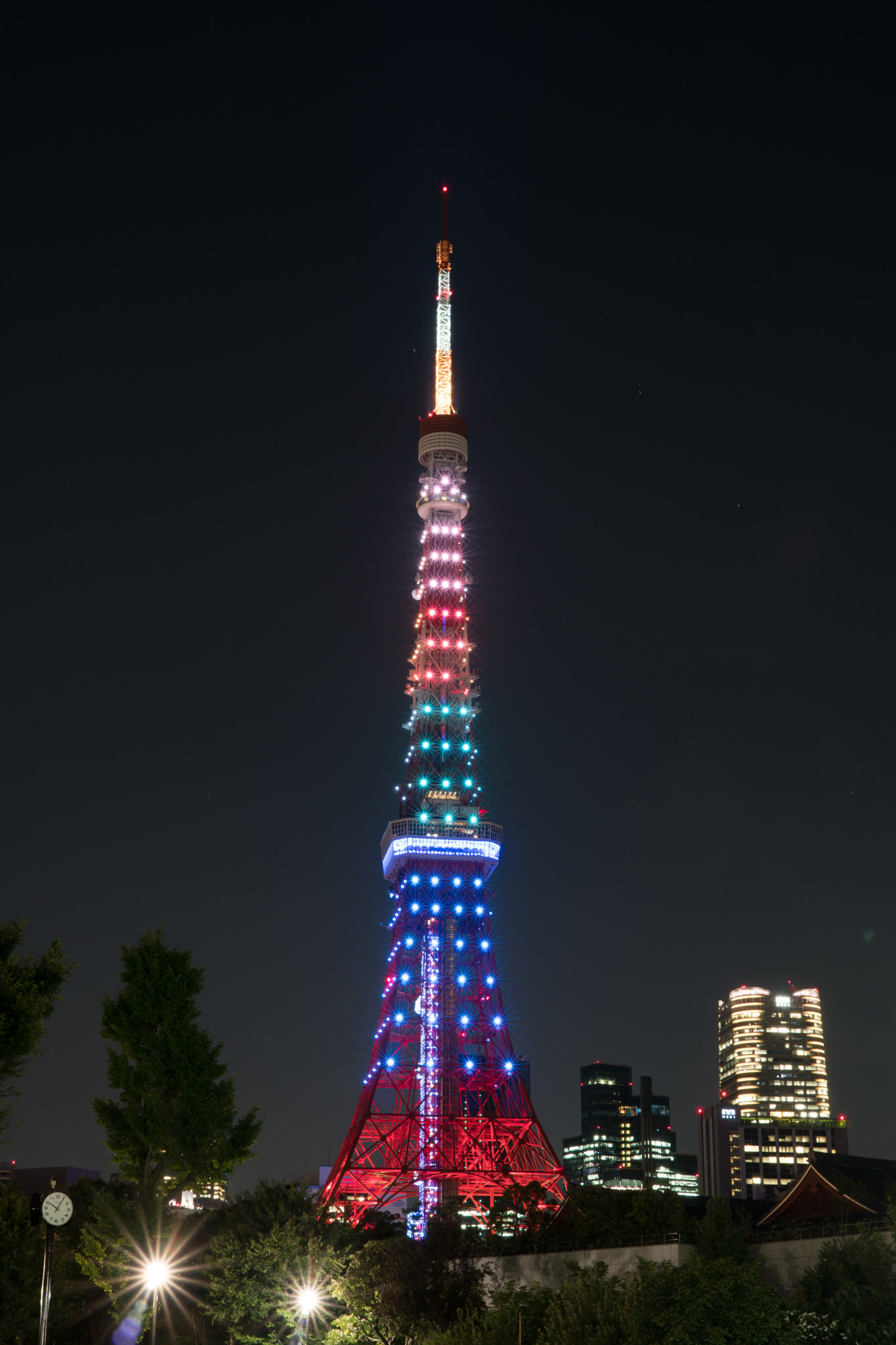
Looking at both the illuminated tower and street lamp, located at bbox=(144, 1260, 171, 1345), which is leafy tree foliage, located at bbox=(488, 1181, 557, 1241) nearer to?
the illuminated tower

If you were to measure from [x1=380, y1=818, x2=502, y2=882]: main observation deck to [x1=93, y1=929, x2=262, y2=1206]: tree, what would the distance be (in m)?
51.8

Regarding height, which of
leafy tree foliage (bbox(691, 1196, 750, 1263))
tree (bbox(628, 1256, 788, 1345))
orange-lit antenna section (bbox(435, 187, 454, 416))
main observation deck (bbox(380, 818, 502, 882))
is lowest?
tree (bbox(628, 1256, 788, 1345))

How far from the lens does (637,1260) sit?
35.7 meters

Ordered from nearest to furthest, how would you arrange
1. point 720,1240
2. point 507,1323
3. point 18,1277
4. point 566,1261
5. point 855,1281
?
point 855,1281, point 18,1277, point 507,1323, point 720,1240, point 566,1261

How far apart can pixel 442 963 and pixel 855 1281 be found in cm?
5561

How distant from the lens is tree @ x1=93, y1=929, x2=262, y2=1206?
35.1 meters

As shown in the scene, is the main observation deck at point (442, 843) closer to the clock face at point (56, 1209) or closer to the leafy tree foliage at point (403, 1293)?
the leafy tree foliage at point (403, 1293)

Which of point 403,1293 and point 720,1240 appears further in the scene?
point 403,1293

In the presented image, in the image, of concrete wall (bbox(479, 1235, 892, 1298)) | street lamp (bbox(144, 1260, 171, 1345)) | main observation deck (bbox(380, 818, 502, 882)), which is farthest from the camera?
main observation deck (bbox(380, 818, 502, 882))

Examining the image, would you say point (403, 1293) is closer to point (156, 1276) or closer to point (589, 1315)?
point (156, 1276)

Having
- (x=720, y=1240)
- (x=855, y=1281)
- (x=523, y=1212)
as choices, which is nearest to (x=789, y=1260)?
(x=720, y=1240)

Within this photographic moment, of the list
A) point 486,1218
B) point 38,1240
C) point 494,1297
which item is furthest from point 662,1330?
point 486,1218

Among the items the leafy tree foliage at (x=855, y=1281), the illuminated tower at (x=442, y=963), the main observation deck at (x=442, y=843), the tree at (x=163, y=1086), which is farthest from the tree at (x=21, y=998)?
the main observation deck at (x=442, y=843)

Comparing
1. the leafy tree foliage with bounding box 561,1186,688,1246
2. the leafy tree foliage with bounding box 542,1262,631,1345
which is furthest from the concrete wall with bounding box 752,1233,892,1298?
the leafy tree foliage with bounding box 561,1186,688,1246
